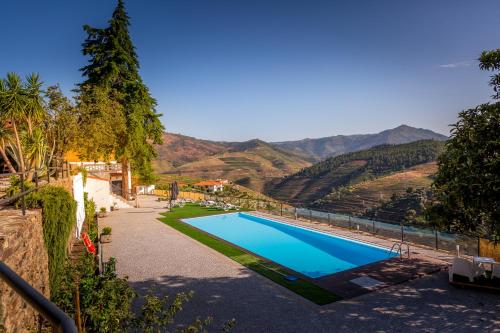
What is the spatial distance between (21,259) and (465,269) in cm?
1132

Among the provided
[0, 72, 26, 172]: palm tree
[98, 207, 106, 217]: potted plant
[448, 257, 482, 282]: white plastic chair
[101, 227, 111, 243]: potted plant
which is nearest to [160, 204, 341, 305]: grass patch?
[448, 257, 482, 282]: white plastic chair

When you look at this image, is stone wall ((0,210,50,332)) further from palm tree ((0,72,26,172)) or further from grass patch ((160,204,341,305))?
palm tree ((0,72,26,172))

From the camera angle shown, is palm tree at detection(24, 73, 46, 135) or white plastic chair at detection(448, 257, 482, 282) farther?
palm tree at detection(24, 73, 46, 135)

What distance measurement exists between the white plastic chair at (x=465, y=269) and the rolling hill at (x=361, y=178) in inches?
1726

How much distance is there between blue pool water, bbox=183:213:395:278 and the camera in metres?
13.4

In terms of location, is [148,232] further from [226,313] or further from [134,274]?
[226,313]

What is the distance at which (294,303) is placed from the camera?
29.3 feet

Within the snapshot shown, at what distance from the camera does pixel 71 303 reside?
5.76 m

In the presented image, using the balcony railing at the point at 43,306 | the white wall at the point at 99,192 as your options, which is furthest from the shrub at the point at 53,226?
the white wall at the point at 99,192

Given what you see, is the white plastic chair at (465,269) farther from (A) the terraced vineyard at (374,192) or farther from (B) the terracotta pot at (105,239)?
(A) the terraced vineyard at (374,192)

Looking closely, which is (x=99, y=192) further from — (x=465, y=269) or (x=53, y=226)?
(x=465, y=269)

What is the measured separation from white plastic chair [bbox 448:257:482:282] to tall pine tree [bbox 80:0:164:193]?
2476 cm

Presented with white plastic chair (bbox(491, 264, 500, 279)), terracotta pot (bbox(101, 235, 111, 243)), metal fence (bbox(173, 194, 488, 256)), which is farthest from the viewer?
terracotta pot (bbox(101, 235, 111, 243))

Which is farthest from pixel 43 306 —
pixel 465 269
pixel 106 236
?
pixel 106 236
